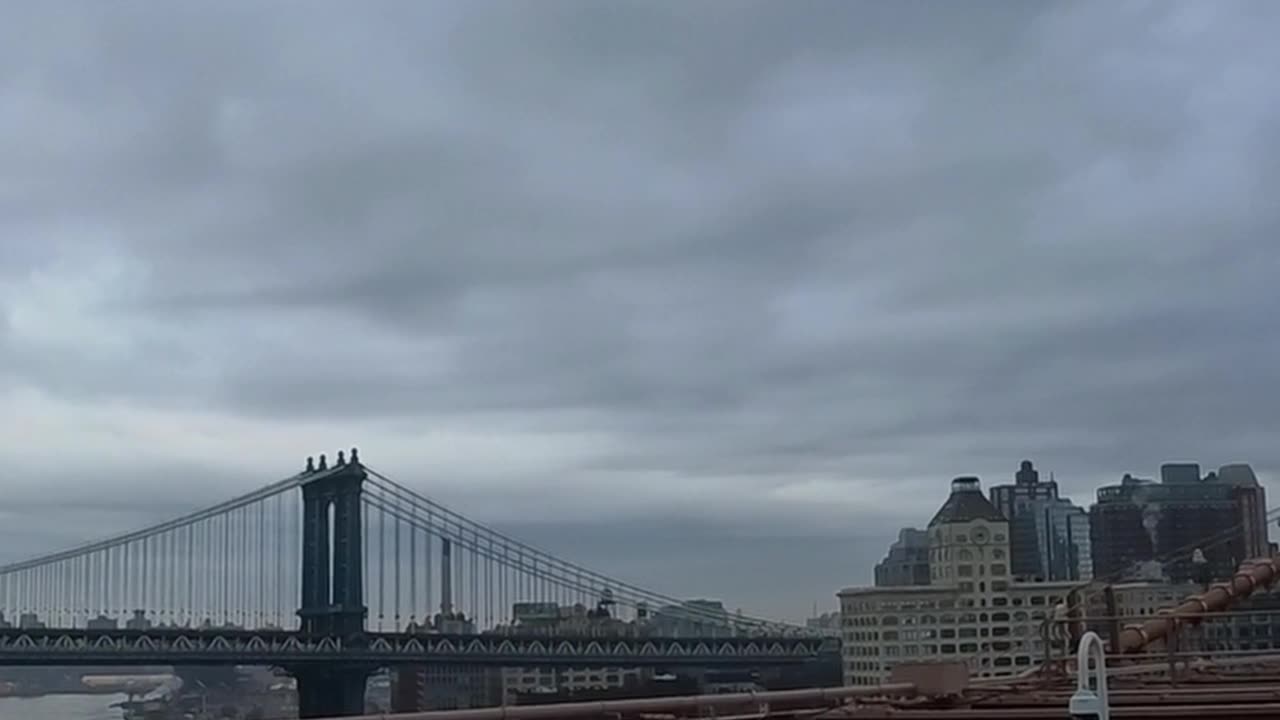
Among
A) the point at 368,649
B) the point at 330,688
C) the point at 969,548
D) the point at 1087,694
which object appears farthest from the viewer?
the point at 969,548

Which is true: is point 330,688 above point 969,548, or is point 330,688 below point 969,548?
below

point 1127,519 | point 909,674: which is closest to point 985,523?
point 1127,519

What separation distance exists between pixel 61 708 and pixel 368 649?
22.8 m

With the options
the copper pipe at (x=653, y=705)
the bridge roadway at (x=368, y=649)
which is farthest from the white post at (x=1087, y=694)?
the bridge roadway at (x=368, y=649)

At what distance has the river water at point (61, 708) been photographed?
4088 cm

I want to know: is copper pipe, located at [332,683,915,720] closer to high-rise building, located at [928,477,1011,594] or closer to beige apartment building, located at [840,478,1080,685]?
beige apartment building, located at [840,478,1080,685]

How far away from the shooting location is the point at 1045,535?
9050 cm

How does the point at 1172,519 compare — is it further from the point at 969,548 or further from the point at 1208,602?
the point at 1208,602

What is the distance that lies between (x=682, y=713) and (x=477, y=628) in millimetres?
71720

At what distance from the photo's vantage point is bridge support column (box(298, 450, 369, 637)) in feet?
265

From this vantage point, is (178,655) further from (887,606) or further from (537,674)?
(887,606)

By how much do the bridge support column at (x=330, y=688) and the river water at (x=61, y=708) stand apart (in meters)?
8.04

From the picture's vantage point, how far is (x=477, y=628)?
8275 centimetres

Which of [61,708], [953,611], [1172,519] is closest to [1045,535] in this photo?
[1172,519]
